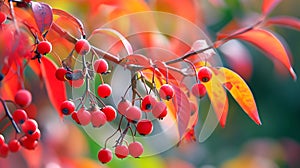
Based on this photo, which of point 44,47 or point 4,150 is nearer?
point 44,47

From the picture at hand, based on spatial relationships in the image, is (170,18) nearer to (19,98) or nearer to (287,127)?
(19,98)

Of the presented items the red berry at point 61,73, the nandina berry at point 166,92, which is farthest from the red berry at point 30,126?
the nandina berry at point 166,92

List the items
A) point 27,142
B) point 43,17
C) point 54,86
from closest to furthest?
point 43,17
point 27,142
point 54,86

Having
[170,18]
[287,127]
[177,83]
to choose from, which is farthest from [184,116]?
[287,127]

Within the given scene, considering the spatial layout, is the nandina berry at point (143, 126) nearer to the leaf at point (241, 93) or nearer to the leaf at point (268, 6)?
the leaf at point (241, 93)

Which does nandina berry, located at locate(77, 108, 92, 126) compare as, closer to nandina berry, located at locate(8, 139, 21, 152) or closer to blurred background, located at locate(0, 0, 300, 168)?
nandina berry, located at locate(8, 139, 21, 152)

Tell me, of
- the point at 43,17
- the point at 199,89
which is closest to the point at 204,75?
the point at 199,89

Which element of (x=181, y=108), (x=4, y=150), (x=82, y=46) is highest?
(x=82, y=46)

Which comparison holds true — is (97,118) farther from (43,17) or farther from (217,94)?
(217,94)
